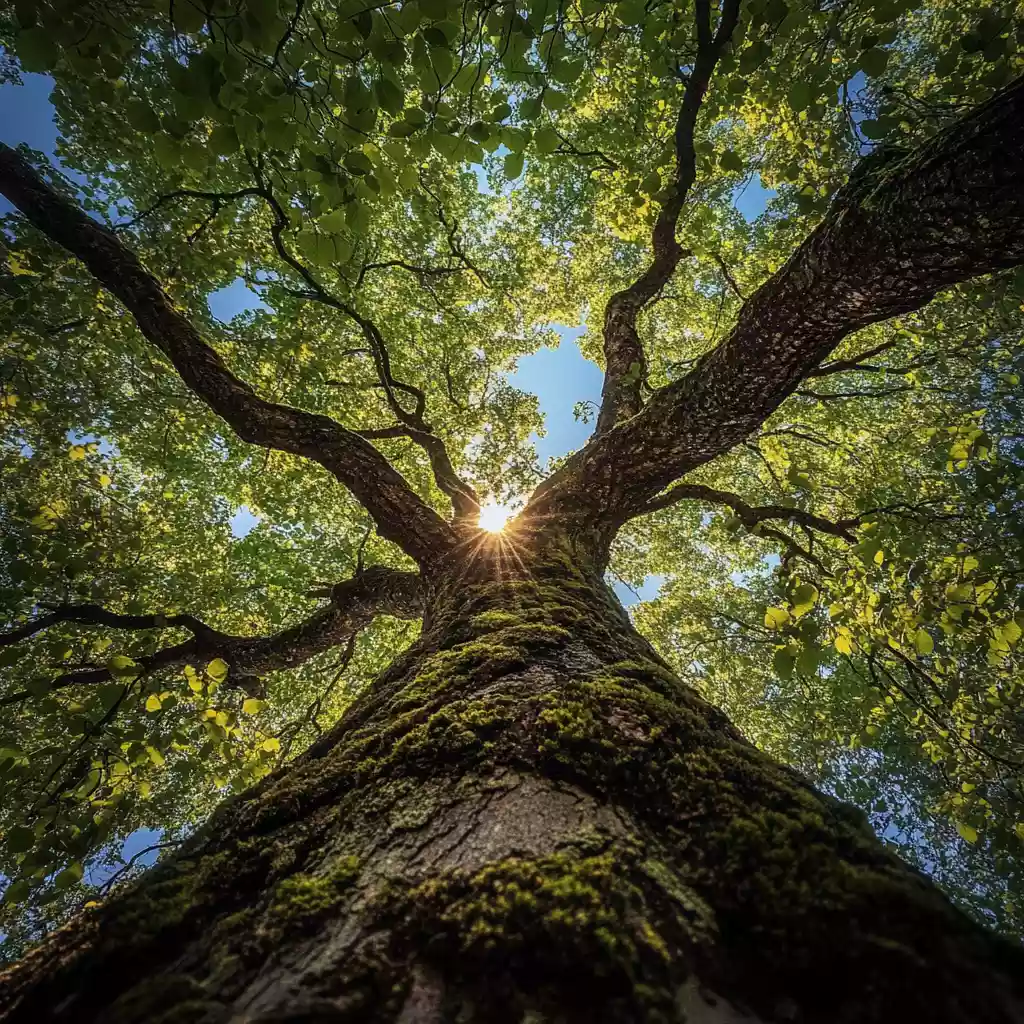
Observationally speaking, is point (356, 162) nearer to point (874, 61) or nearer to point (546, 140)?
point (546, 140)

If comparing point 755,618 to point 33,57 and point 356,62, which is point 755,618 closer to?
point 356,62

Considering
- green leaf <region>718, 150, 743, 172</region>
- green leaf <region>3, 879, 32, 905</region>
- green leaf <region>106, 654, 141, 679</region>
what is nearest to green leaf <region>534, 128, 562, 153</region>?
green leaf <region>718, 150, 743, 172</region>

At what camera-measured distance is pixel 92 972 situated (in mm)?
936

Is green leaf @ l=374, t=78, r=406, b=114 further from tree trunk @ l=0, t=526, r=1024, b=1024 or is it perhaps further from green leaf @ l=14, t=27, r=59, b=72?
tree trunk @ l=0, t=526, r=1024, b=1024

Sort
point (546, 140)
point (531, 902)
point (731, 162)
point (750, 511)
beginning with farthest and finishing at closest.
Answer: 1. point (750, 511)
2. point (731, 162)
3. point (546, 140)
4. point (531, 902)

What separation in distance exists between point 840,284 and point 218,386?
466 centimetres

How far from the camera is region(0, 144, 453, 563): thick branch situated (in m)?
4.12

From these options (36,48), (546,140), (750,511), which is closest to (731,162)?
(546,140)

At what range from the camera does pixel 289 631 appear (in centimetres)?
A: 558

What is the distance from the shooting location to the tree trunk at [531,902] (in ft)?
2.57

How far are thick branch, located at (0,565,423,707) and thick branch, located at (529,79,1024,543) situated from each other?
185 centimetres

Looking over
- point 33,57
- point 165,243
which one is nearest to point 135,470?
point 165,243

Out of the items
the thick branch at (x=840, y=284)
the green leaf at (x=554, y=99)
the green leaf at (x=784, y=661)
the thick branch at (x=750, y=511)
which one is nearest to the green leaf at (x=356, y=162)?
the green leaf at (x=554, y=99)

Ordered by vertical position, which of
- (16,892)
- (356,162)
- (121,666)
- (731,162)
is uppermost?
(731,162)
